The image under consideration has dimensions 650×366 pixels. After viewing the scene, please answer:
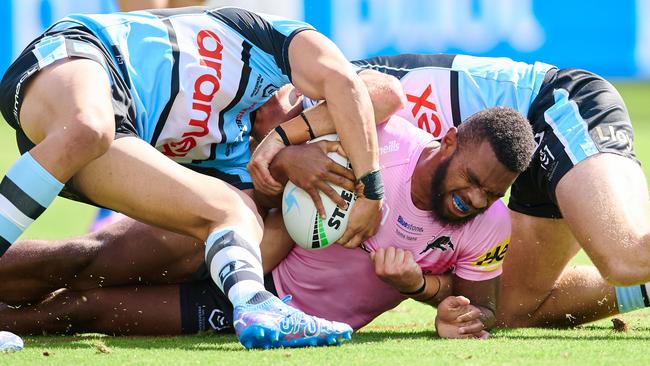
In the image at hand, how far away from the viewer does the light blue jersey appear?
5523mm

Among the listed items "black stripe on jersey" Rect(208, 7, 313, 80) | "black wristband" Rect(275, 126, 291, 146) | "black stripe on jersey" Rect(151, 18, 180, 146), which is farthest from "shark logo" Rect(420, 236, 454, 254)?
"black stripe on jersey" Rect(151, 18, 180, 146)

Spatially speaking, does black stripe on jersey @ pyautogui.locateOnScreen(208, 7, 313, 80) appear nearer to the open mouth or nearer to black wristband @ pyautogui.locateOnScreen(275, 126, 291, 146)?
black wristband @ pyautogui.locateOnScreen(275, 126, 291, 146)

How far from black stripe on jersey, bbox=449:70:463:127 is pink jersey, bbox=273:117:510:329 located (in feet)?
1.66

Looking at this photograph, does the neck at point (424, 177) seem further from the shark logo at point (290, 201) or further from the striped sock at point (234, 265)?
the striped sock at point (234, 265)

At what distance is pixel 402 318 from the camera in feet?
20.1

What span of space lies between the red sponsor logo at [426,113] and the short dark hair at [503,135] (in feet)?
2.22

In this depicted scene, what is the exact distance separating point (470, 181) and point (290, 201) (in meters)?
0.86

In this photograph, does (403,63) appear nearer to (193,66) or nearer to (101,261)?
(193,66)

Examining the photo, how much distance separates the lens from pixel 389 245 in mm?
5465

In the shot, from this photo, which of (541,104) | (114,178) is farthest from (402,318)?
(114,178)

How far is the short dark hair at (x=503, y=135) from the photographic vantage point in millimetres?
5164

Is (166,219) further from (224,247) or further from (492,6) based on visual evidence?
(492,6)

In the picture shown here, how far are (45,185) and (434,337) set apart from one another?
1865 mm

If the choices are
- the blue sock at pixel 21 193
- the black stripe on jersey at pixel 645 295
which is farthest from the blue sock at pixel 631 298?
the blue sock at pixel 21 193
